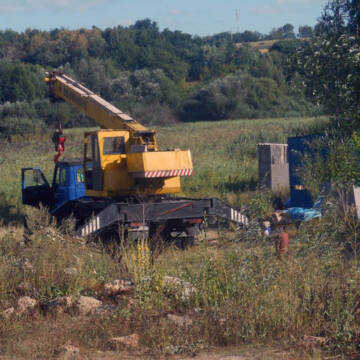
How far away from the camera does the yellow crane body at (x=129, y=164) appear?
1436 cm

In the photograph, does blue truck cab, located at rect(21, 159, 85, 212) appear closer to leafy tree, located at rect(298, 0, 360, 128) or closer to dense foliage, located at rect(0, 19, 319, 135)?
leafy tree, located at rect(298, 0, 360, 128)

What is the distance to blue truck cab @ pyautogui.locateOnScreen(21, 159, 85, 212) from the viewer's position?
17.0m

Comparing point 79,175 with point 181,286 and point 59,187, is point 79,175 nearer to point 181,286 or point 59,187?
point 59,187

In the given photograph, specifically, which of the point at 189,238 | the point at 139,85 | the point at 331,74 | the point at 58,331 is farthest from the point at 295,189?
the point at 139,85

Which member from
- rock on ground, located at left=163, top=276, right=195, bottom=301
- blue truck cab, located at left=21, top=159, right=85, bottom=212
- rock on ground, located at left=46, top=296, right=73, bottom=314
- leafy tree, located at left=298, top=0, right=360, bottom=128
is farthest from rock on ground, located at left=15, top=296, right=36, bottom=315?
leafy tree, located at left=298, top=0, right=360, bottom=128

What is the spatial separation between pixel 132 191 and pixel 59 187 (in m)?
3.26

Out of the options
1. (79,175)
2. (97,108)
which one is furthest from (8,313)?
(97,108)

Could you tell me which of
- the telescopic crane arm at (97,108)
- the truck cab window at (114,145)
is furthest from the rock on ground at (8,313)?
the telescopic crane arm at (97,108)

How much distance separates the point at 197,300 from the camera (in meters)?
7.66

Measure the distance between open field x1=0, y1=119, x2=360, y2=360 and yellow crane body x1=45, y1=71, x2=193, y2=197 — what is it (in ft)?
16.1

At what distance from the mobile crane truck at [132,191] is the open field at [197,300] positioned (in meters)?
3.73

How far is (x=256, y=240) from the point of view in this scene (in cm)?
786

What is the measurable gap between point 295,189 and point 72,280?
1215cm

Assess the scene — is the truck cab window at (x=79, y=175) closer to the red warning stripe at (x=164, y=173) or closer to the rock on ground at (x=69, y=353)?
the red warning stripe at (x=164, y=173)
